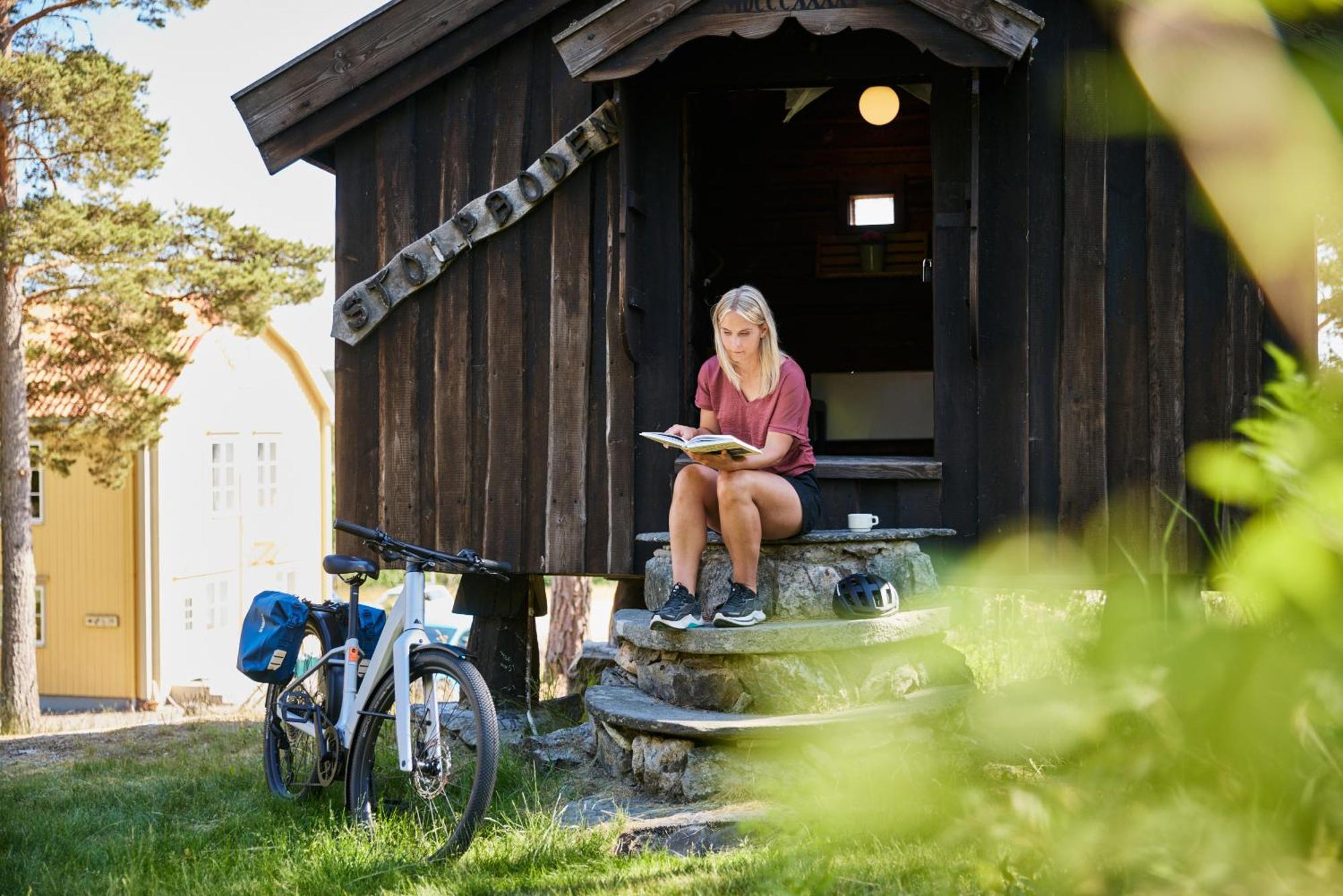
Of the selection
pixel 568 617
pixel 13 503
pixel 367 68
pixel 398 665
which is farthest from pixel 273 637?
pixel 13 503

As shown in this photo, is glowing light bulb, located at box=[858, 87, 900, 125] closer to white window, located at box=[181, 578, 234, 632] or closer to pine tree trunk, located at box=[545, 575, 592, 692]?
pine tree trunk, located at box=[545, 575, 592, 692]

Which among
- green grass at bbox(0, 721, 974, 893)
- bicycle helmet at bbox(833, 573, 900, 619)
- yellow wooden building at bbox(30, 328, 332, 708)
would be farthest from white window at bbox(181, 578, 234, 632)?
bicycle helmet at bbox(833, 573, 900, 619)

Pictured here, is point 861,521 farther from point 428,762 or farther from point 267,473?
point 267,473

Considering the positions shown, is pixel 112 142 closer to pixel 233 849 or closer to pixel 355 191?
pixel 355 191

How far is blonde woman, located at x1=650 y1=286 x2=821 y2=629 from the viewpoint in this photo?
5039mm

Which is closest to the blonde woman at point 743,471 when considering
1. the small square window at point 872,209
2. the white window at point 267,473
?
the small square window at point 872,209

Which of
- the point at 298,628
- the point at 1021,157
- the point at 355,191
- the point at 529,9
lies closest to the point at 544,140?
the point at 529,9

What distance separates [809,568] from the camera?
17.6 feet

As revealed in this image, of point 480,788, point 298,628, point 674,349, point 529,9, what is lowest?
point 480,788

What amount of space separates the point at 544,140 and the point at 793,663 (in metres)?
3.17

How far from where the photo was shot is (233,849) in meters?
4.54

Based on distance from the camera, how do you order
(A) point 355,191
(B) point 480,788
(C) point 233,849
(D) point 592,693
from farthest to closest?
(A) point 355,191
(D) point 592,693
(C) point 233,849
(B) point 480,788

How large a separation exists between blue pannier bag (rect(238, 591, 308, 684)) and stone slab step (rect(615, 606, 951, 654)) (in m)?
1.38

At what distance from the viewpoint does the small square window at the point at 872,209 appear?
10.7 meters
